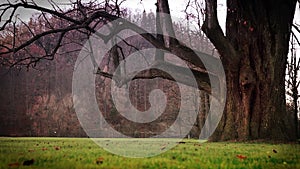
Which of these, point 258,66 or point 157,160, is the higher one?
point 258,66

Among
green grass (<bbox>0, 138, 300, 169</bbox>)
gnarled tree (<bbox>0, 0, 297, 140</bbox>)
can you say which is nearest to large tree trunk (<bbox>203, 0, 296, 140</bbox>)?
gnarled tree (<bbox>0, 0, 297, 140</bbox>)

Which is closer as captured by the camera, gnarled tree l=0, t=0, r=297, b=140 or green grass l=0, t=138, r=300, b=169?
green grass l=0, t=138, r=300, b=169

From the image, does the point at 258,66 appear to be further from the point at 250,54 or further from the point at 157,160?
the point at 157,160

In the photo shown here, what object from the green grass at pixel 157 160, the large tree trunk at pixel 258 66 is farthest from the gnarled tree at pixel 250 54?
the green grass at pixel 157 160

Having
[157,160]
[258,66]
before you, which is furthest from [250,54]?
[157,160]

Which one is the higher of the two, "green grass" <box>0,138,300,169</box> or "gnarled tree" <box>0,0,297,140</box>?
"gnarled tree" <box>0,0,297,140</box>

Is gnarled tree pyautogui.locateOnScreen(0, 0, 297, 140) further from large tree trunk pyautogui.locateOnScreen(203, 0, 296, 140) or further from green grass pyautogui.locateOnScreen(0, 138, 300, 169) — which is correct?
green grass pyautogui.locateOnScreen(0, 138, 300, 169)

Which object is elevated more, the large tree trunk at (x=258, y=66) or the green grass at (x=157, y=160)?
the large tree trunk at (x=258, y=66)

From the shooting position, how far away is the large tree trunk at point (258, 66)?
856 cm

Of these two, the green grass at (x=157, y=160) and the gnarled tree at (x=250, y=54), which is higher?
the gnarled tree at (x=250, y=54)

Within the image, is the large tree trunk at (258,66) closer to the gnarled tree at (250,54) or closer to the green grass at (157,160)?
the gnarled tree at (250,54)

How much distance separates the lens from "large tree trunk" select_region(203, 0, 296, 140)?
8.56 meters

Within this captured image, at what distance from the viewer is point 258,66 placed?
8703mm

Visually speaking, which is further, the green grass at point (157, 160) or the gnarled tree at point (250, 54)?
the gnarled tree at point (250, 54)
